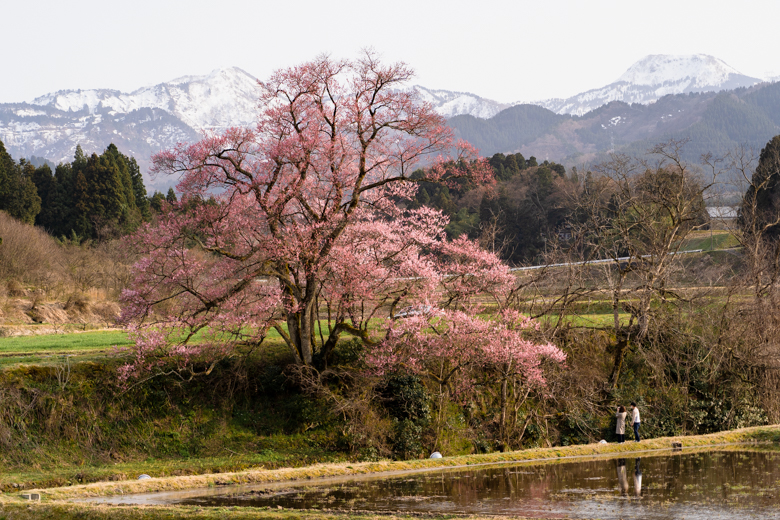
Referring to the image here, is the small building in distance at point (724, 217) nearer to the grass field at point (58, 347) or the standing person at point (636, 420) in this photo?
the standing person at point (636, 420)

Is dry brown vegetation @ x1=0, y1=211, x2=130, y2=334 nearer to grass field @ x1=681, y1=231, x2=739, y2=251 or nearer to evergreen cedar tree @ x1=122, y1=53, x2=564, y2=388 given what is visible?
evergreen cedar tree @ x1=122, y1=53, x2=564, y2=388

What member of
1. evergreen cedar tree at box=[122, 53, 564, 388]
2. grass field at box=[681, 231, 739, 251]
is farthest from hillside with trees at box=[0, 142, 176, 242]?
grass field at box=[681, 231, 739, 251]

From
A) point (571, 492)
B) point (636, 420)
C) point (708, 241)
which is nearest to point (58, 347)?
point (571, 492)

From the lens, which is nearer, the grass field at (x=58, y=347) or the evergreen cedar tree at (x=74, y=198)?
the grass field at (x=58, y=347)

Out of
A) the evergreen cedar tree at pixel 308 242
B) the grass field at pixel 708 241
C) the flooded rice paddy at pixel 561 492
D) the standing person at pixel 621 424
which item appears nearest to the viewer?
the flooded rice paddy at pixel 561 492

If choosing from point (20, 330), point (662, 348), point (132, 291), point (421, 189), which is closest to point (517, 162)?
point (421, 189)

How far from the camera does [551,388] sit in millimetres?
22938

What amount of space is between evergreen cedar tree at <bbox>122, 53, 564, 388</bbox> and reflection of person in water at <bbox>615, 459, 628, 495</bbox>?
386 centimetres

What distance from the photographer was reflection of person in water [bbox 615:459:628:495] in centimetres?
1338

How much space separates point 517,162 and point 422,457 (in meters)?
65.8

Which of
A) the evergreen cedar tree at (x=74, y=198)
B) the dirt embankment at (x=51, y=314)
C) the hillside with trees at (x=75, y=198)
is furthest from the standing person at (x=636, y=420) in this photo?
the evergreen cedar tree at (x=74, y=198)

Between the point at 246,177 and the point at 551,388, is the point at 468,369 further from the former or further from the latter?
the point at 246,177

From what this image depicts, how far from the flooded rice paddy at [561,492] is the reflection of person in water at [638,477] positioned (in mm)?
18

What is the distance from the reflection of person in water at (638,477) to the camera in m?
13.1
